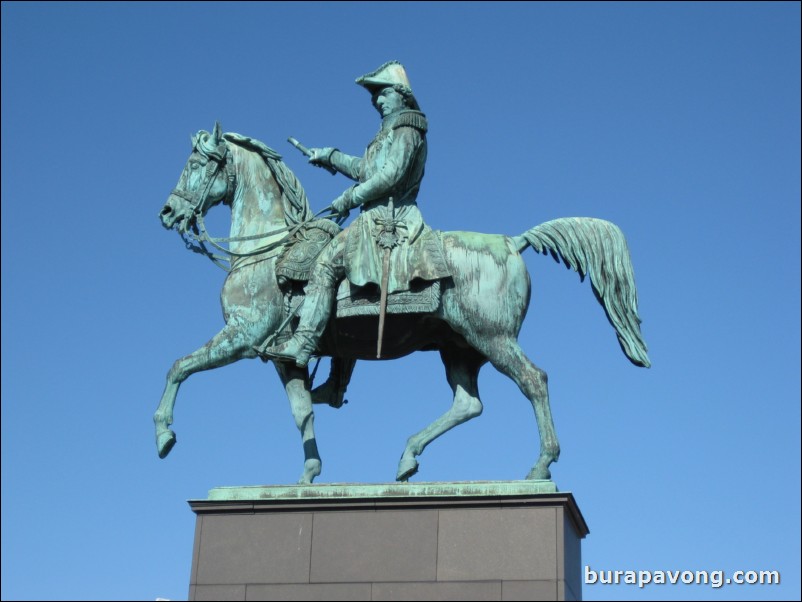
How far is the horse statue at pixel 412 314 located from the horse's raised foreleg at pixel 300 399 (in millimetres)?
10

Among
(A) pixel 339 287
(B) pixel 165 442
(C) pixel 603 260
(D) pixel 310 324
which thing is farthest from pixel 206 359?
(C) pixel 603 260

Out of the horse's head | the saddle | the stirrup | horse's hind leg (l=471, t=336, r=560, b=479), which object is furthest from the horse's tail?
the horse's head

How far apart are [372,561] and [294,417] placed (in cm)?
222

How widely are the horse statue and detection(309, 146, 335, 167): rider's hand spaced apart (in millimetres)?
349

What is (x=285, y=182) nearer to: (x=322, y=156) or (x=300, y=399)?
(x=322, y=156)

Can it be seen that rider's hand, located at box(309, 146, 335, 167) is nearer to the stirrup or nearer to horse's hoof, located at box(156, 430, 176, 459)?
the stirrup

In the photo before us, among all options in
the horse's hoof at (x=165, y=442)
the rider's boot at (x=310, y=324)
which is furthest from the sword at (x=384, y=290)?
the horse's hoof at (x=165, y=442)

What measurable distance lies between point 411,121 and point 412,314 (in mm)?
2029

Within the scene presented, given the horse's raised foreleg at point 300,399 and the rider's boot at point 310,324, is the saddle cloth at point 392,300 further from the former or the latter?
the horse's raised foreleg at point 300,399

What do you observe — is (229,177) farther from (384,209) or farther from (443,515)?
(443,515)

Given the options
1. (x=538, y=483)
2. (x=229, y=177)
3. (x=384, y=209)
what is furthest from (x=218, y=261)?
(x=538, y=483)

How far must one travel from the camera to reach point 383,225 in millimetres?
14016

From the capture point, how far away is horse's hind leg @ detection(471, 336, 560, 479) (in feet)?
43.5

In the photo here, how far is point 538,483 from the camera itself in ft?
42.1
